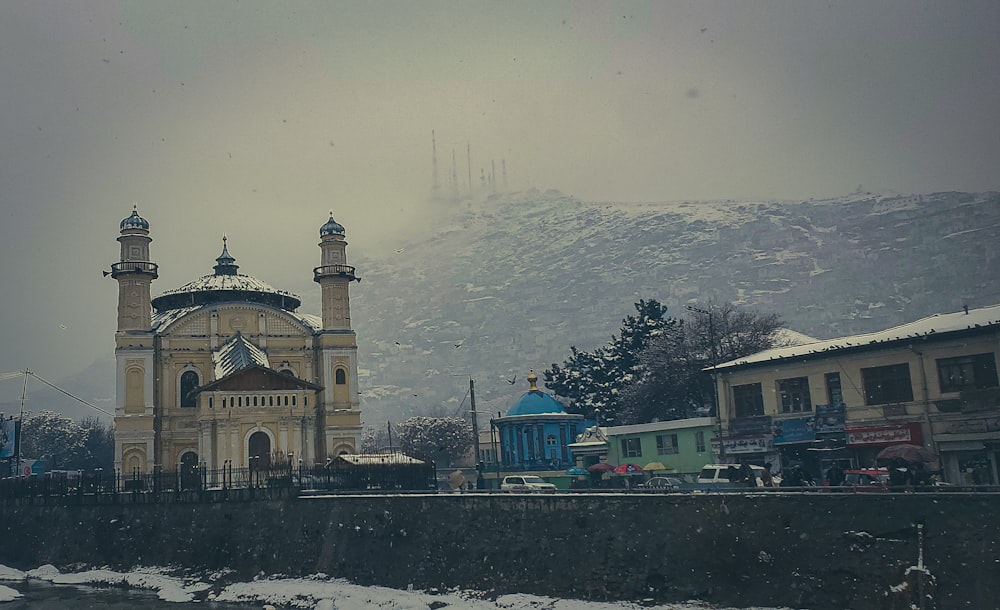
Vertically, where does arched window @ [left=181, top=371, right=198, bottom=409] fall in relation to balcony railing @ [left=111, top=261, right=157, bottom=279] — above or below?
below

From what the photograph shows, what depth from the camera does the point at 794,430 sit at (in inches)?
1778

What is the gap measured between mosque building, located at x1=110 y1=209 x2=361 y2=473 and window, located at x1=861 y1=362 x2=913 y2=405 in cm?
3650

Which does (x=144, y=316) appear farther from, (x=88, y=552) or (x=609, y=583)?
(x=609, y=583)

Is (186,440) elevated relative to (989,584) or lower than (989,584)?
elevated

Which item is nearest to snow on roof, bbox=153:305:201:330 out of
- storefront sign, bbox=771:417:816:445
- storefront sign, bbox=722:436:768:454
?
storefront sign, bbox=722:436:768:454

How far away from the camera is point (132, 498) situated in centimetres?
4953

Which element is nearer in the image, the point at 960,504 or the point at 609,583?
the point at 960,504

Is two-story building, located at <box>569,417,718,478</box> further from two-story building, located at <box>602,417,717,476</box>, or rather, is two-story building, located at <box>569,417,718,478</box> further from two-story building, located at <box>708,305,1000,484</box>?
two-story building, located at <box>708,305,1000,484</box>

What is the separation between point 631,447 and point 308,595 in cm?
2521

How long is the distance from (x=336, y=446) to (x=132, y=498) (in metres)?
22.8

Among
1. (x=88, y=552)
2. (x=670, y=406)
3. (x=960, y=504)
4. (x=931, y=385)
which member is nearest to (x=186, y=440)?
(x=88, y=552)

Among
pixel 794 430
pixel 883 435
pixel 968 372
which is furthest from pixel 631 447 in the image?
pixel 968 372

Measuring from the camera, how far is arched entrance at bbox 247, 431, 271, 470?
62713 mm

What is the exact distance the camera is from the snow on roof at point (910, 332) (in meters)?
40.0
